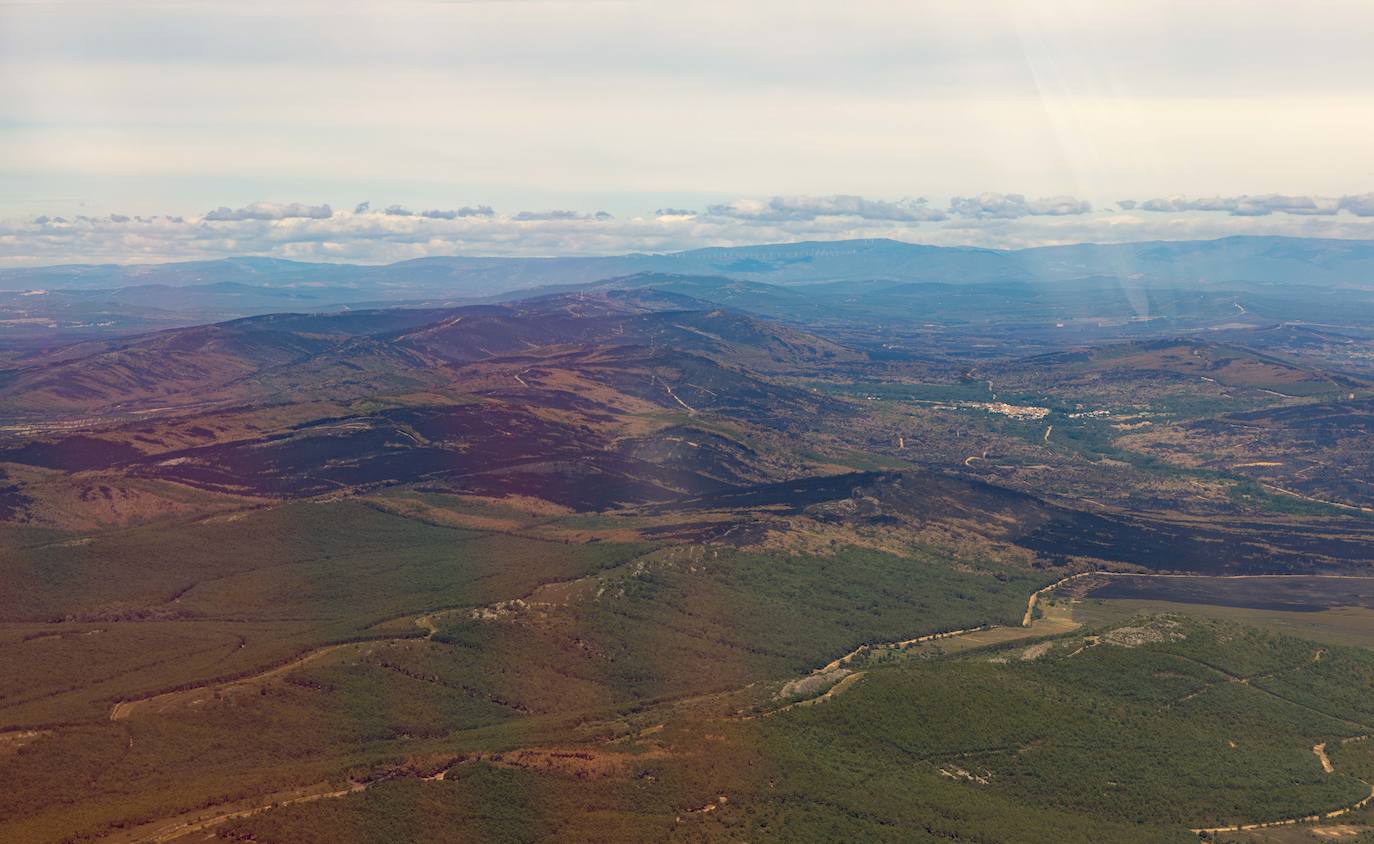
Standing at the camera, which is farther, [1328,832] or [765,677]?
[765,677]

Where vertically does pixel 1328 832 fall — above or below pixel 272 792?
below

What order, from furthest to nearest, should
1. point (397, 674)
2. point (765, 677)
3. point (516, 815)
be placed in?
point (765, 677) → point (397, 674) → point (516, 815)

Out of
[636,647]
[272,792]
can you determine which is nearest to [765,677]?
[636,647]

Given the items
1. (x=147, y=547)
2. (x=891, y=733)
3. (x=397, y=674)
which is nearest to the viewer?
(x=891, y=733)

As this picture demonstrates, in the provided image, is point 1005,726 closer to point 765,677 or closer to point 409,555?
point 765,677

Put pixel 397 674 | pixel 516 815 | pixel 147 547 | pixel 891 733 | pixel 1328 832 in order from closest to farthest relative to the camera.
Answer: pixel 516 815, pixel 1328 832, pixel 891 733, pixel 397 674, pixel 147 547

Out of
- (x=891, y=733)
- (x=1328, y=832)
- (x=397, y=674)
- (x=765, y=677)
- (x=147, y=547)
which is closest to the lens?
(x=1328, y=832)

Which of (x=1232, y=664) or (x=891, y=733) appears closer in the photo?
(x=891, y=733)

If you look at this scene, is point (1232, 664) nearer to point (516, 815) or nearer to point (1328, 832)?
point (1328, 832)

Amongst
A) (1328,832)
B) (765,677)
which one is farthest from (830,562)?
(1328,832)
